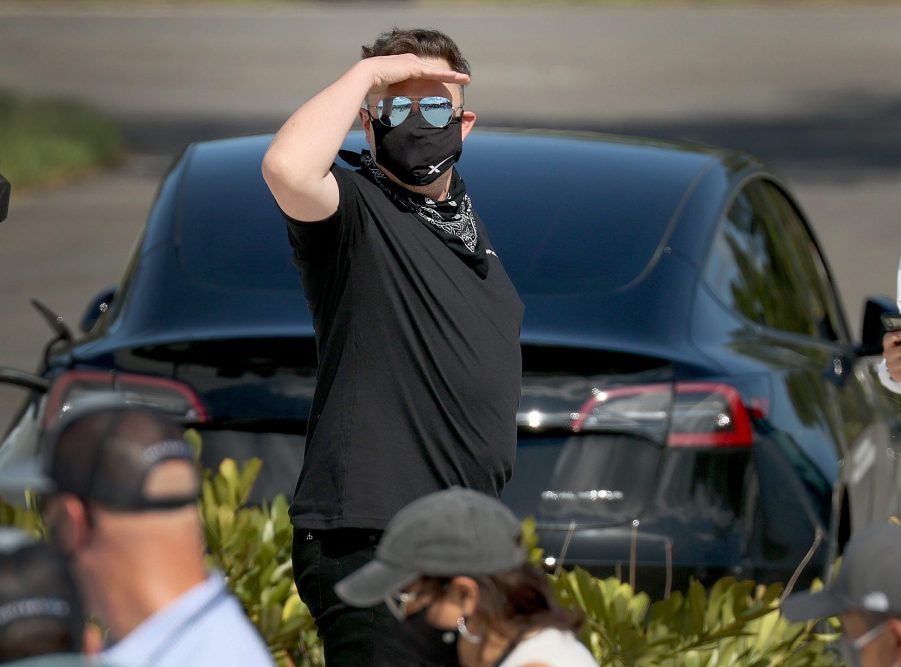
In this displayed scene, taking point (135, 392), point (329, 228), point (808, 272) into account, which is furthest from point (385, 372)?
point (808, 272)

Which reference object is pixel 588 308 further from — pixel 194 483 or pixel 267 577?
pixel 194 483

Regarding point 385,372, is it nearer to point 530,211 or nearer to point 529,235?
point 529,235

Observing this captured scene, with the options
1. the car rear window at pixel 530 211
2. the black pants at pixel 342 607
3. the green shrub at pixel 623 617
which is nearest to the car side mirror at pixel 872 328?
the car rear window at pixel 530 211

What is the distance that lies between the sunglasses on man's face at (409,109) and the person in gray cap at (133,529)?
135cm

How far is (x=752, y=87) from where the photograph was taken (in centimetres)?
3052

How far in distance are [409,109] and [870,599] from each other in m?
1.36

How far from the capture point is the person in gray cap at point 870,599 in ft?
9.00

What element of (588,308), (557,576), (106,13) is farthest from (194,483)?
(106,13)

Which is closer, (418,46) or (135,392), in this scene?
(418,46)

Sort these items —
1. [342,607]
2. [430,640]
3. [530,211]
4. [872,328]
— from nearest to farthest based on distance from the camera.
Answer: [430,640], [342,607], [530,211], [872,328]

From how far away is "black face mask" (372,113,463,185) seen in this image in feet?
11.5

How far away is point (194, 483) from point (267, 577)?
206 cm

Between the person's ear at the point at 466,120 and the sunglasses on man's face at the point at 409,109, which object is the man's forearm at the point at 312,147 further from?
the person's ear at the point at 466,120

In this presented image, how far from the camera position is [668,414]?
15.3ft
